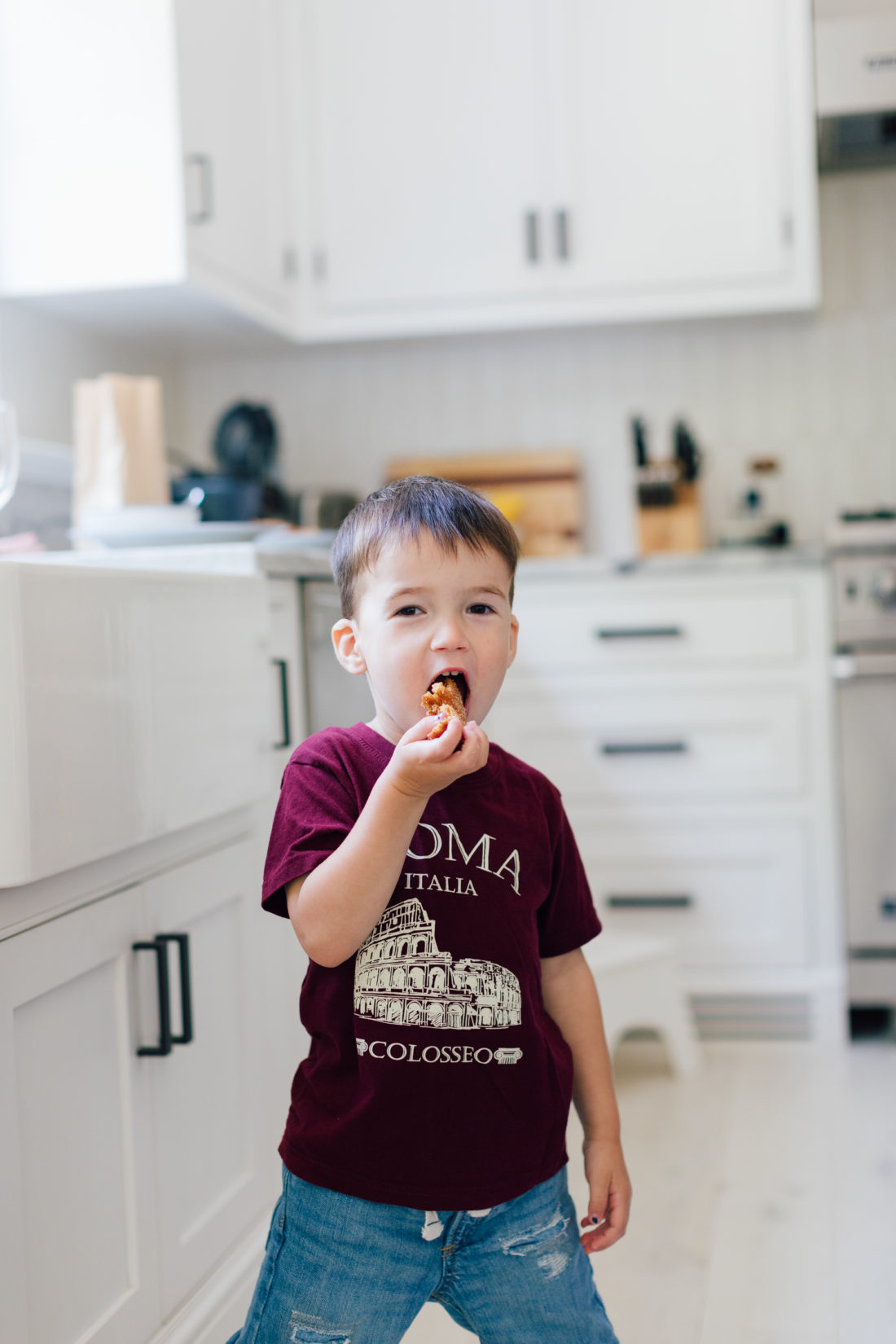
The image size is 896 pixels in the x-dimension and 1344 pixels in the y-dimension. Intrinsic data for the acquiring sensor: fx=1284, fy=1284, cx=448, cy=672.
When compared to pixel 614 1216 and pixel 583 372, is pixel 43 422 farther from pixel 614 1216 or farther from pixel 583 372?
pixel 614 1216

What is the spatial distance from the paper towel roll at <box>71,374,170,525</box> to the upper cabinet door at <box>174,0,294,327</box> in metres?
0.39

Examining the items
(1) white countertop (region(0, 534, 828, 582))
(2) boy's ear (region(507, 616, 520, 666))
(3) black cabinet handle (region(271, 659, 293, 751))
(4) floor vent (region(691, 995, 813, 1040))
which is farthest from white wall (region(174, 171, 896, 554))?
(2) boy's ear (region(507, 616, 520, 666))

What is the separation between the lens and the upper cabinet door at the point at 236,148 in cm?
219

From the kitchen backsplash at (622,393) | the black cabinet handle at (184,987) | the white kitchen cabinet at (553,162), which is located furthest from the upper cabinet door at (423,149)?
the black cabinet handle at (184,987)

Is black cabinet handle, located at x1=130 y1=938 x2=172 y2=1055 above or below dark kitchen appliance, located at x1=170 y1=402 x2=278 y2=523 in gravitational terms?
below

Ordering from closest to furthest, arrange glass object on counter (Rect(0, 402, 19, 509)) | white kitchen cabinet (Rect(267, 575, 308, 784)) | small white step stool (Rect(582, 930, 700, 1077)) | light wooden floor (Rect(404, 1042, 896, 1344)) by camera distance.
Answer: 1. glass object on counter (Rect(0, 402, 19, 509))
2. light wooden floor (Rect(404, 1042, 896, 1344))
3. white kitchen cabinet (Rect(267, 575, 308, 784))
4. small white step stool (Rect(582, 930, 700, 1077))

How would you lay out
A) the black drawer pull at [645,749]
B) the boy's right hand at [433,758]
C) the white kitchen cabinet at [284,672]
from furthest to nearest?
the black drawer pull at [645,749] → the white kitchen cabinet at [284,672] → the boy's right hand at [433,758]

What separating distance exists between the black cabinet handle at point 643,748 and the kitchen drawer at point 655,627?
0.46ft

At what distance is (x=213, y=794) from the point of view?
4.15 ft

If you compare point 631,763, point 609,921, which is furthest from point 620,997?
point 631,763

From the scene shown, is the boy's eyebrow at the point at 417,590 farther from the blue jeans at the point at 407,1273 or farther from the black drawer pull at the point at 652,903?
the black drawer pull at the point at 652,903

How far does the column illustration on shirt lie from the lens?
0.81m

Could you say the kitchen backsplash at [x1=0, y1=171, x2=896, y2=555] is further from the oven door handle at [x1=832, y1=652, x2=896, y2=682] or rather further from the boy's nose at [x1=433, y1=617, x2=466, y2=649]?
the boy's nose at [x1=433, y1=617, x2=466, y2=649]

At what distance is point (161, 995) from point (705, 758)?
144 centimetres
